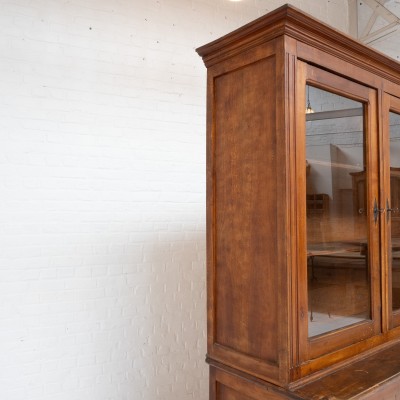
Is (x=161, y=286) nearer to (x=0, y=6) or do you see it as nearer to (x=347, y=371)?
(x=347, y=371)

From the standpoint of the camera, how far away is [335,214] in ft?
4.90

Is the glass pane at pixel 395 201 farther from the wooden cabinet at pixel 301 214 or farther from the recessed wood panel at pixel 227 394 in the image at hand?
the recessed wood panel at pixel 227 394

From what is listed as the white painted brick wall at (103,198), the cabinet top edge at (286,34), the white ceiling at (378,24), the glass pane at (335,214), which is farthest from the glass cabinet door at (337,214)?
the white ceiling at (378,24)

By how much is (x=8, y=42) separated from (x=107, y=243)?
3.80 feet

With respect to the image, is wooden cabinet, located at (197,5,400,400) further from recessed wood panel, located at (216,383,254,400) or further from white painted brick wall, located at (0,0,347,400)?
white painted brick wall, located at (0,0,347,400)

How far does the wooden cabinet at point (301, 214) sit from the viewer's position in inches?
49.4

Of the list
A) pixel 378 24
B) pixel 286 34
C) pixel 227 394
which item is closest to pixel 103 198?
pixel 227 394

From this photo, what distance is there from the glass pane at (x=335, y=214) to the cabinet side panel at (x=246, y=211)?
0.43 feet

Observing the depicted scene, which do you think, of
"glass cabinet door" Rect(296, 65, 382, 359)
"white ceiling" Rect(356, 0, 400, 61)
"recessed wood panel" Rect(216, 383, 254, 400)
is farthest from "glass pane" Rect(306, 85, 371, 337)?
"white ceiling" Rect(356, 0, 400, 61)

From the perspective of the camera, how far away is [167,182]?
2.52 metres

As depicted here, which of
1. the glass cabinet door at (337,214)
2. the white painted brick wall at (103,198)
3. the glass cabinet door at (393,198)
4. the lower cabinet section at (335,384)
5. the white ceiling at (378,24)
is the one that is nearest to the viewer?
the lower cabinet section at (335,384)

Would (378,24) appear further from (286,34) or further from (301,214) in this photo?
(301,214)

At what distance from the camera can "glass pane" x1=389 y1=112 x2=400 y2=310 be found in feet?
5.45

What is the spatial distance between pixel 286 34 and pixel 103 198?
142 centimetres
